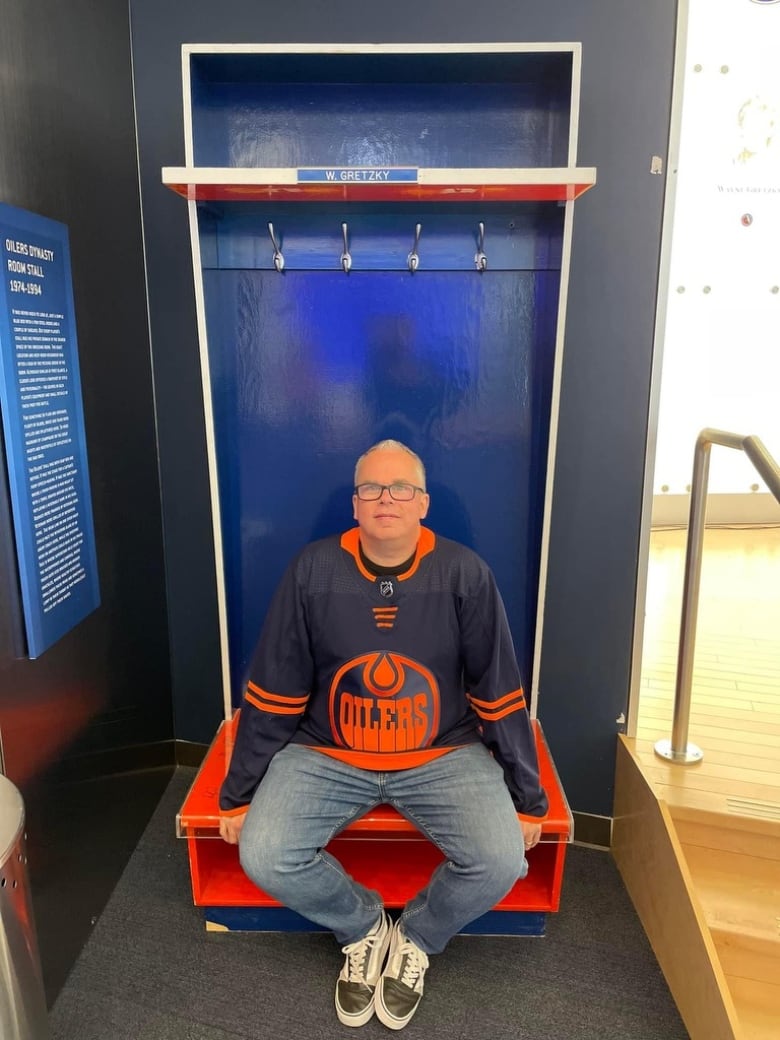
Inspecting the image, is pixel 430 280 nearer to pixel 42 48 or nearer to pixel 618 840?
pixel 42 48

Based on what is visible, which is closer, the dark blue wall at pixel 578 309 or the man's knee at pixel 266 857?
the man's knee at pixel 266 857

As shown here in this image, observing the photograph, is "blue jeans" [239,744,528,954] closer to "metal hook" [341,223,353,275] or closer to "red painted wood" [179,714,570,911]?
"red painted wood" [179,714,570,911]

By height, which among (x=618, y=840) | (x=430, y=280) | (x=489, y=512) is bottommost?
(x=618, y=840)

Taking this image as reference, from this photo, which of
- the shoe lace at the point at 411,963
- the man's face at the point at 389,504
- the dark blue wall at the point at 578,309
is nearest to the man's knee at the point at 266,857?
the shoe lace at the point at 411,963

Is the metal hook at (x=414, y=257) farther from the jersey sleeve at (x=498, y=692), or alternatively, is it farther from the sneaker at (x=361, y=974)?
the sneaker at (x=361, y=974)

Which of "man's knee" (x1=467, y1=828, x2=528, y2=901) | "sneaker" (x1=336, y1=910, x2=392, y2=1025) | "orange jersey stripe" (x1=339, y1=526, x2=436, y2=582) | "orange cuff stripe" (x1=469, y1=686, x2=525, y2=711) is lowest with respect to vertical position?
"sneaker" (x1=336, y1=910, x2=392, y2=1025)

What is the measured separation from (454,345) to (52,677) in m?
1.33

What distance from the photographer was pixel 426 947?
6.19ft

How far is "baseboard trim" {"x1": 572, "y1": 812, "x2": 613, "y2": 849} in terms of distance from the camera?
93.8 inches

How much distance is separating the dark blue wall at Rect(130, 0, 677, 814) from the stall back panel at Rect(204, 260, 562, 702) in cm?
10

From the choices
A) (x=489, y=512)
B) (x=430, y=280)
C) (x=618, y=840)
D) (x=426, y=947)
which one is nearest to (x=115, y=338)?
(x=430, y=280)

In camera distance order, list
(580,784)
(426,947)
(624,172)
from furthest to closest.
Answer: (580,784)
(624,172)
(426,947)

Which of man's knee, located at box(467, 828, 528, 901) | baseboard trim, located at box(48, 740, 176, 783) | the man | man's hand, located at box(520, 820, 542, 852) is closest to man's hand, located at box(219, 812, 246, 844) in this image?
the man

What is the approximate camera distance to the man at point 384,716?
6.11ft
